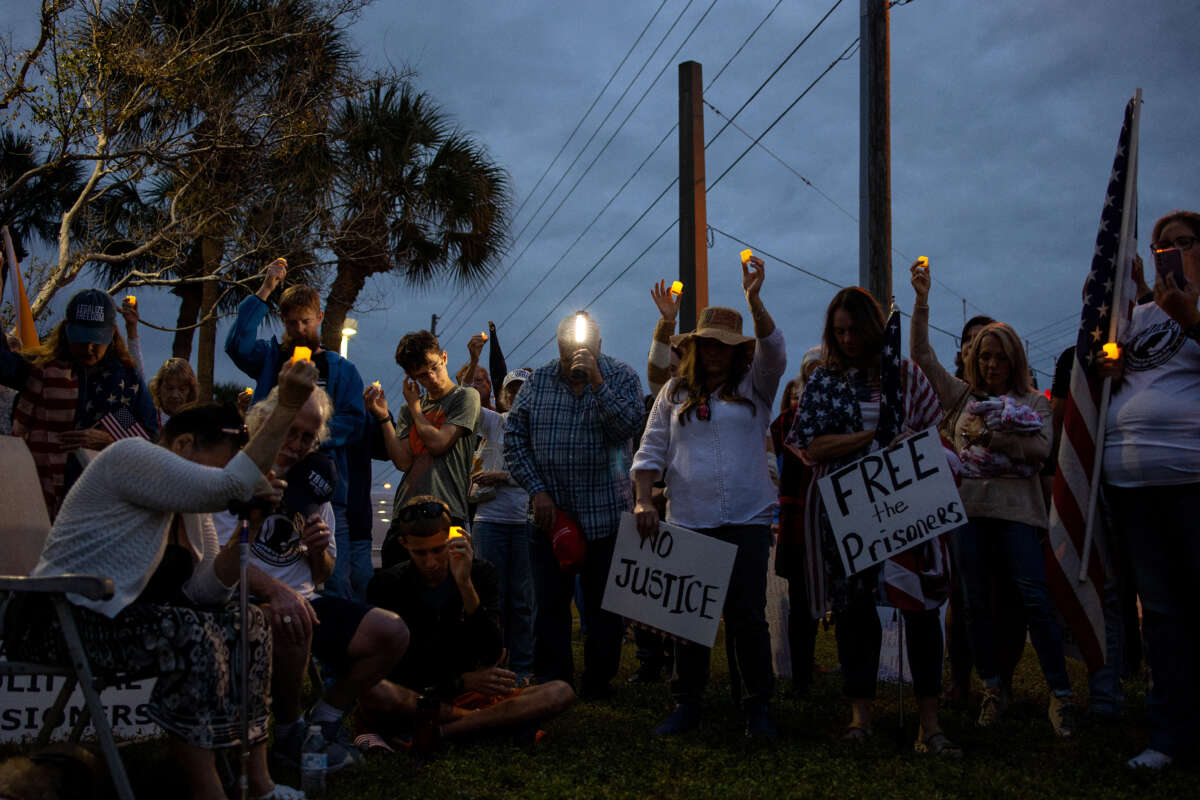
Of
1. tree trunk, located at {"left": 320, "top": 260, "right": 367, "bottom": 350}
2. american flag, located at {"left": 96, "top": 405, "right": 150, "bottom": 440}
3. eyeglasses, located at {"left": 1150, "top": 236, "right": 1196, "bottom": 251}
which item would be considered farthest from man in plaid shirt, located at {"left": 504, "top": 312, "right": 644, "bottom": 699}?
tree trunk, located at {"left": 320, "top": 260, "right": 367, "bottom": 350}

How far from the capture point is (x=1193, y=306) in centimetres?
365

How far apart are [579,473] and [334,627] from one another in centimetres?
179

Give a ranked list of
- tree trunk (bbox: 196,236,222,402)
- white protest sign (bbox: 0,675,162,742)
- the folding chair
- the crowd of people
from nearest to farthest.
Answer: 1. the folding chair
2. the crowd of people
3. white protest sign (bbox: 0,675,162,742)
4. tree trunk (bbox: 196,236,222,402)

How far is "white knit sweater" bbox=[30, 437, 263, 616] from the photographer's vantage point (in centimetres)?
275

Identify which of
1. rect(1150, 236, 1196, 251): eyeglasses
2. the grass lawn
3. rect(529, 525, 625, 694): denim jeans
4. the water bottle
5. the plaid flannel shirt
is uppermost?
rect(1150, 236, 1196, 251): eyeglasses

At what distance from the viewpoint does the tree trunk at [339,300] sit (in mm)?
17250

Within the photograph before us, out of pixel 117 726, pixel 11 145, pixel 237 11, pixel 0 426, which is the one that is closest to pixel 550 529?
pixel 117 726

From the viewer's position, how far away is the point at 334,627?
381cm

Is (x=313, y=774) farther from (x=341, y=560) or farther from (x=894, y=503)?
(x=894, y=503)

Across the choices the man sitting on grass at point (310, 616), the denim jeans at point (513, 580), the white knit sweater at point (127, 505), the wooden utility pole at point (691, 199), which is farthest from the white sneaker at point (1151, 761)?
the wooden utility pole at point (691, 199)

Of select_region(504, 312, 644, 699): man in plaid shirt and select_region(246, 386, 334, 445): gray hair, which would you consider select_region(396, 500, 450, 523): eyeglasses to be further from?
select_region(504, 312, 644, 699): man in plaid shirt

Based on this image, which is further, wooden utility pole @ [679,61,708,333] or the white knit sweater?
wooden utility pole @ [679,61,708,333]

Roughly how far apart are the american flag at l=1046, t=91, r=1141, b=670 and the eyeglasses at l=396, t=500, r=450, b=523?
8.28 ft

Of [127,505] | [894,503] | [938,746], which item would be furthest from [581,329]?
→ [127,505]
